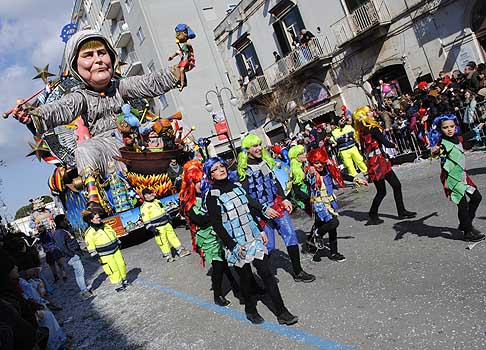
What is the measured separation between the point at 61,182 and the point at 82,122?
2870mm

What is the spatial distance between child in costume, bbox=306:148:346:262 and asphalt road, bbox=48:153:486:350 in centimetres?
31

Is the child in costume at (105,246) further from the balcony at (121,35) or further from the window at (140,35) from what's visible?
the balcony at (121,35)

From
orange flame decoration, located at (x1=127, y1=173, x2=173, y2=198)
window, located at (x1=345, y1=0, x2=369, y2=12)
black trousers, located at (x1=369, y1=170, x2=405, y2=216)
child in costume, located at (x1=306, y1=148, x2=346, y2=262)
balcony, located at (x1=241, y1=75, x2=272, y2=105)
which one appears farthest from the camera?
balcony, located at (x1=241, y1=75, x2=272, y2=105)

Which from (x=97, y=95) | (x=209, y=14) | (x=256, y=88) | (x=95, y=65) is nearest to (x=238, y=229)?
(x=95, y=65)

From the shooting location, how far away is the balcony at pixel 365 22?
1631cm

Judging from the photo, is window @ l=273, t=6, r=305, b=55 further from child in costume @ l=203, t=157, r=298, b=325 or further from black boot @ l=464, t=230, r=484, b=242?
child in costume @ l=203, t=157, r=298, b=325

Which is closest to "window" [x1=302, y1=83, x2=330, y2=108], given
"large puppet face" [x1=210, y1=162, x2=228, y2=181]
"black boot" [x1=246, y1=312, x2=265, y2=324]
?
"large puppet face" [x1=210, y1=162, x2=228, y2=181]

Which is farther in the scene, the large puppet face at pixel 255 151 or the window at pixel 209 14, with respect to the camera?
the window at pixel 209 14

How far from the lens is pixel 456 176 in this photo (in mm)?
4641

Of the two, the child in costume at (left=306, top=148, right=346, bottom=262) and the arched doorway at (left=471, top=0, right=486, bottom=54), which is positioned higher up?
the arched doorway at (left=471, top=0, right=486, bottom=54)

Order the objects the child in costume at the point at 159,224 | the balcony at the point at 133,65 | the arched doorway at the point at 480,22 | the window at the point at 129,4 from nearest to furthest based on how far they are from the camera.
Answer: the child in costume at the point at 159,224 < the arched doorway at the point at 480,22 < the window at the point at 129,4 < the balcony at the point at 133,65

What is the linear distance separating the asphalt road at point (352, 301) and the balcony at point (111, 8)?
94.7ft

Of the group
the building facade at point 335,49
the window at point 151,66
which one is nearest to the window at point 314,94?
the building facade at point 335,49

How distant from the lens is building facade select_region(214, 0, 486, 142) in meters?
14.5
